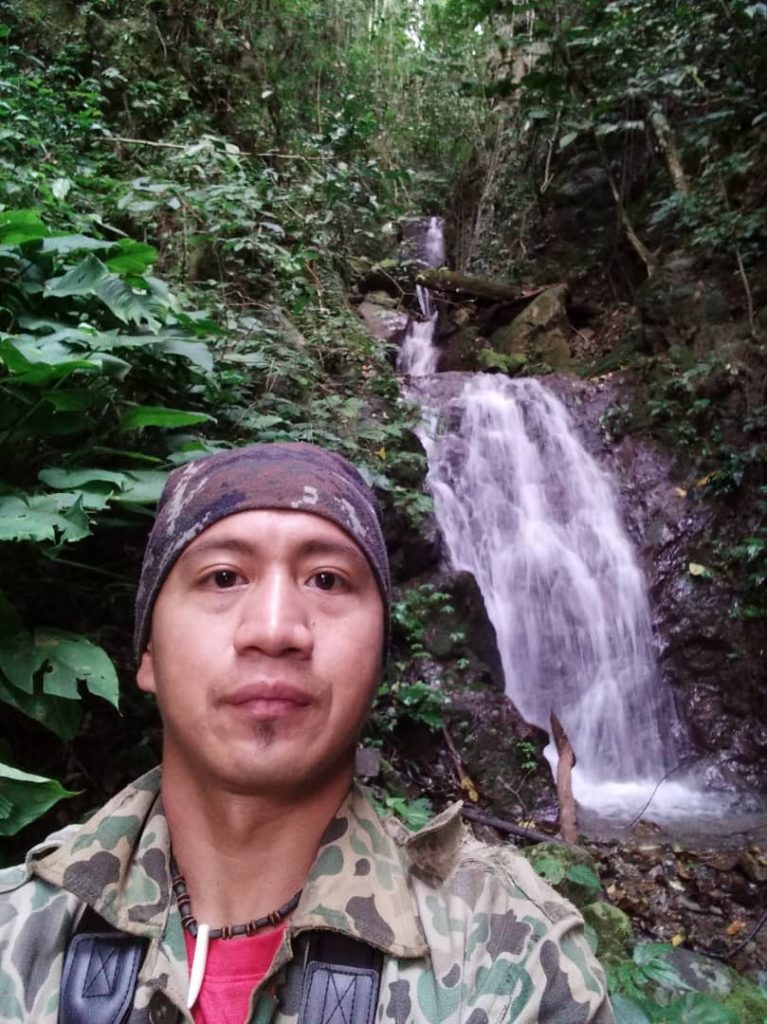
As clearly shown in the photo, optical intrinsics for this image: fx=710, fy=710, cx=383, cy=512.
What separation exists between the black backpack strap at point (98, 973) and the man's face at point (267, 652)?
0.86 ft

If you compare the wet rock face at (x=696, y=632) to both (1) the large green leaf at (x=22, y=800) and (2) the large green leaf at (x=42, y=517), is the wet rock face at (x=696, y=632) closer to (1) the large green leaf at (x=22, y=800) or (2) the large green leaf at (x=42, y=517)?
(1) the large green leaf at (x=22, y=800)

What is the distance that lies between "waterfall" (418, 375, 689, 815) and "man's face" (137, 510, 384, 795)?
556cm

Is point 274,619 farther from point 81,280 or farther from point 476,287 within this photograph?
point 476,287

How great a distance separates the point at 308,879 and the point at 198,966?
204mm

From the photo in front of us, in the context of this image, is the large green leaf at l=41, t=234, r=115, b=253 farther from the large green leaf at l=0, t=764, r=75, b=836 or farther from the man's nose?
the man's nose

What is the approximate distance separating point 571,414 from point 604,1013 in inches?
346

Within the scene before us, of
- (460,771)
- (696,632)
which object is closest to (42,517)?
(460,771)

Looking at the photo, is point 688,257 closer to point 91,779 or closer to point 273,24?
point 273,24

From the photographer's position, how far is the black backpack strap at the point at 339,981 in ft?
3.27

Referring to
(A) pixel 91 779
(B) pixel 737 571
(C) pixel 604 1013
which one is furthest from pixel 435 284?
(C) pixel 604 1013

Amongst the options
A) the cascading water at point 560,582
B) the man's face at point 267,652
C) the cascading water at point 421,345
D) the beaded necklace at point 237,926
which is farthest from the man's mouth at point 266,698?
the cascading water at point 421,345

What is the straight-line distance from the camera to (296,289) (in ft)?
20.3

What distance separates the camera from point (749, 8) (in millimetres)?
6387

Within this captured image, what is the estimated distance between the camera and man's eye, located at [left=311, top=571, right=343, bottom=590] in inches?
48.3
